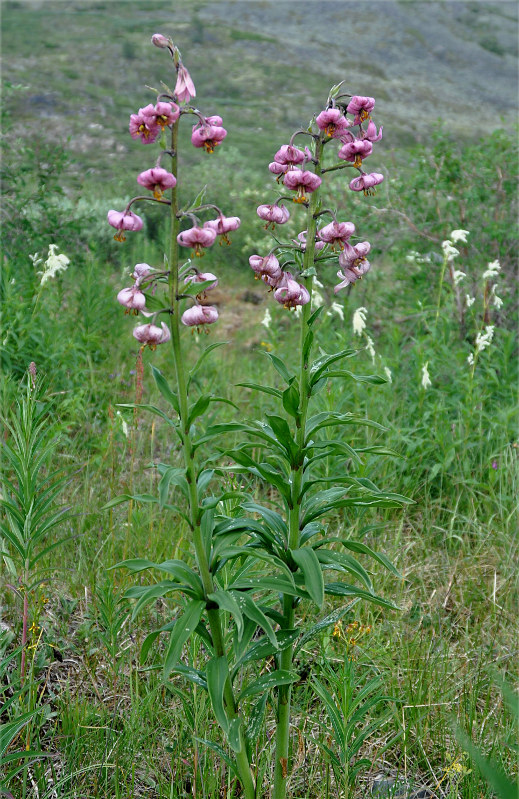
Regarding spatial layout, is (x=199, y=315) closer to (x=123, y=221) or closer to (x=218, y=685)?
(x=123, y=221)

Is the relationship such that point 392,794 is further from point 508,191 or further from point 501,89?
point 501,89

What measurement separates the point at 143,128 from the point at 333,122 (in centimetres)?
50

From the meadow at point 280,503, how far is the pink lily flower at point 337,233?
1.22ft

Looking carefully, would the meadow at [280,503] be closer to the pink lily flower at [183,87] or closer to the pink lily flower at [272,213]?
the pink lily flower at [272,213]

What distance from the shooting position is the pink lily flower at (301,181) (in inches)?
66.7

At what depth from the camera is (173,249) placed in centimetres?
156

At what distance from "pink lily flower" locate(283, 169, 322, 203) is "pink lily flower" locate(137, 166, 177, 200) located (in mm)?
345

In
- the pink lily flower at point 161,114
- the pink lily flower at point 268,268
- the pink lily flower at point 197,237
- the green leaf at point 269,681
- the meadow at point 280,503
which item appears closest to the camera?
the pink lily flower at point 161,114

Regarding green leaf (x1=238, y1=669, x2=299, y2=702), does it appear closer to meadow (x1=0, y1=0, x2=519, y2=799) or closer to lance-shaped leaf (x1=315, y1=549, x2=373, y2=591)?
meadow (x1=0, y1=0, x2=519, y2=799)

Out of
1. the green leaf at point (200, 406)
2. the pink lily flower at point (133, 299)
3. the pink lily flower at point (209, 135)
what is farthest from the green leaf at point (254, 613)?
the pink lily flower at point (209, 135)

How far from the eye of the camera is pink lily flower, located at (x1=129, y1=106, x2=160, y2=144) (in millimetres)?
1482

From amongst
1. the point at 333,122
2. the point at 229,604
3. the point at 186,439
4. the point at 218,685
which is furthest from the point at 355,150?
the point at 218,685

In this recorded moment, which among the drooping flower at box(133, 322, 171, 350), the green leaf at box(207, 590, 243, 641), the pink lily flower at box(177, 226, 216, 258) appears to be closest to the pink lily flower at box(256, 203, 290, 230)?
the pink lily flower at box(177, 226, 216, 258)

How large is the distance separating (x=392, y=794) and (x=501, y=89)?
97.8 ft
